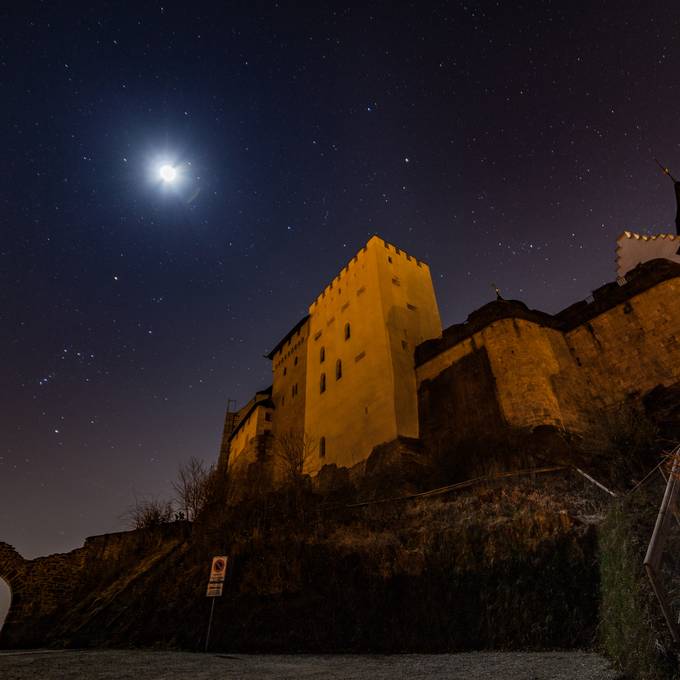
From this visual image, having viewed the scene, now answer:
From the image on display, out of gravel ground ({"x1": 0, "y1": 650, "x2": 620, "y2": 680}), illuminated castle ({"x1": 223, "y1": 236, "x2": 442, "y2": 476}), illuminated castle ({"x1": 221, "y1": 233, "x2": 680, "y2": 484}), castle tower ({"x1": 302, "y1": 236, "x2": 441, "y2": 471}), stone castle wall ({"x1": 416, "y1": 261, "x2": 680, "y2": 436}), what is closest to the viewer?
gravel ground ({"x1": 0, "y1": 650, "x2": 620, "y2": 680})

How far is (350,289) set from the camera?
28578 mm

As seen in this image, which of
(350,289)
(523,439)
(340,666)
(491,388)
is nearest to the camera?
(340,666)

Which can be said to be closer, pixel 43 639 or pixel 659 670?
pixel 659 670

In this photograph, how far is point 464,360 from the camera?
20.1m

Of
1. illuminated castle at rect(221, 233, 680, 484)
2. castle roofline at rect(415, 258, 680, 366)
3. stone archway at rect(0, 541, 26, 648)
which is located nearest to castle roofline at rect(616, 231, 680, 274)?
illuminated castle at rect(221, 233, 680, 484)

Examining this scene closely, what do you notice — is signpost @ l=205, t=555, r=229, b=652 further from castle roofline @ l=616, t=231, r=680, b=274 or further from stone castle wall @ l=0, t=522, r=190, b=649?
castle roofline @ l=616, t=231, r=680, b=274

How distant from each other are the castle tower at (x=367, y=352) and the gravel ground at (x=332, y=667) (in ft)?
42.9

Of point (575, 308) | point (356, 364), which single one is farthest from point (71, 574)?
point (575, 308)

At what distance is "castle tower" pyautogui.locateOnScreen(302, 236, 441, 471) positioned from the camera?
70.2 ft

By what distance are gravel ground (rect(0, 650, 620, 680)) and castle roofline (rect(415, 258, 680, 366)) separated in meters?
15.2

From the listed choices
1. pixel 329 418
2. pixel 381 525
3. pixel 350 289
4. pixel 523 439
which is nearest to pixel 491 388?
pixel 523 439

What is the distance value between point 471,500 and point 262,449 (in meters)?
22.6

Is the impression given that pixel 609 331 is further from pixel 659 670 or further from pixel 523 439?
pixel 659 670

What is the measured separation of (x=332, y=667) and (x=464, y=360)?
15413 millimetres
